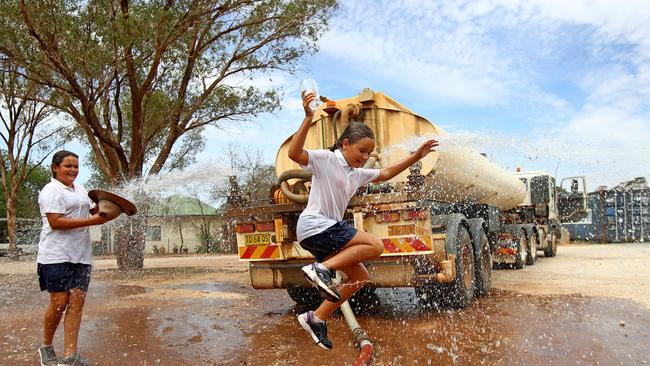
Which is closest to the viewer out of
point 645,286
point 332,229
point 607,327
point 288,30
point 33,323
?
point 332,229

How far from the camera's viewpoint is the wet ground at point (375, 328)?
4.81 m

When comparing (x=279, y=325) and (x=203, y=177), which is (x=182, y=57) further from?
(x=279, y=325)

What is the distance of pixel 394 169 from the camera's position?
412cm

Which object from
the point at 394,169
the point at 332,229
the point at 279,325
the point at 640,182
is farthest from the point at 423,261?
the point at 640,182

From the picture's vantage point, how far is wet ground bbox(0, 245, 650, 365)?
4809 mm

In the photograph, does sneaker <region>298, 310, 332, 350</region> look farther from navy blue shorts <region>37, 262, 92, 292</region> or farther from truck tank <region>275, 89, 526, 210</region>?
truck tank <region>275, 89, 526, 210</region>

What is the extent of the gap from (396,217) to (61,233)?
132 inches

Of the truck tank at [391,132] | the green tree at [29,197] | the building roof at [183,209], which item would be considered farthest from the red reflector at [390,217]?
the green tree at [29,197]

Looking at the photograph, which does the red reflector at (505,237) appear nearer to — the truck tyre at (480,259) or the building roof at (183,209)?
the truck tyre at (480,259)

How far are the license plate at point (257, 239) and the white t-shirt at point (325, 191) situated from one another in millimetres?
3050

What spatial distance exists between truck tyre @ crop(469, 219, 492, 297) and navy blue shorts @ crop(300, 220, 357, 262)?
4.42 m

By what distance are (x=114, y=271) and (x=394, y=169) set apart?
42.4 ft

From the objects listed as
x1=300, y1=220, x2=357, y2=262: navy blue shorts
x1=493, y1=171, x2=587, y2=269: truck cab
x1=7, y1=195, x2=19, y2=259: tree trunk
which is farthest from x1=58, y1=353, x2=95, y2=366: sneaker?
x1=7, y1=195, x2=19, y2=259: tree trunk

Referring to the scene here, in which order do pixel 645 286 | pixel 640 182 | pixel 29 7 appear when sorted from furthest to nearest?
1. pixel 640 182
2. pixel 29 7
3. pixel 645 286
